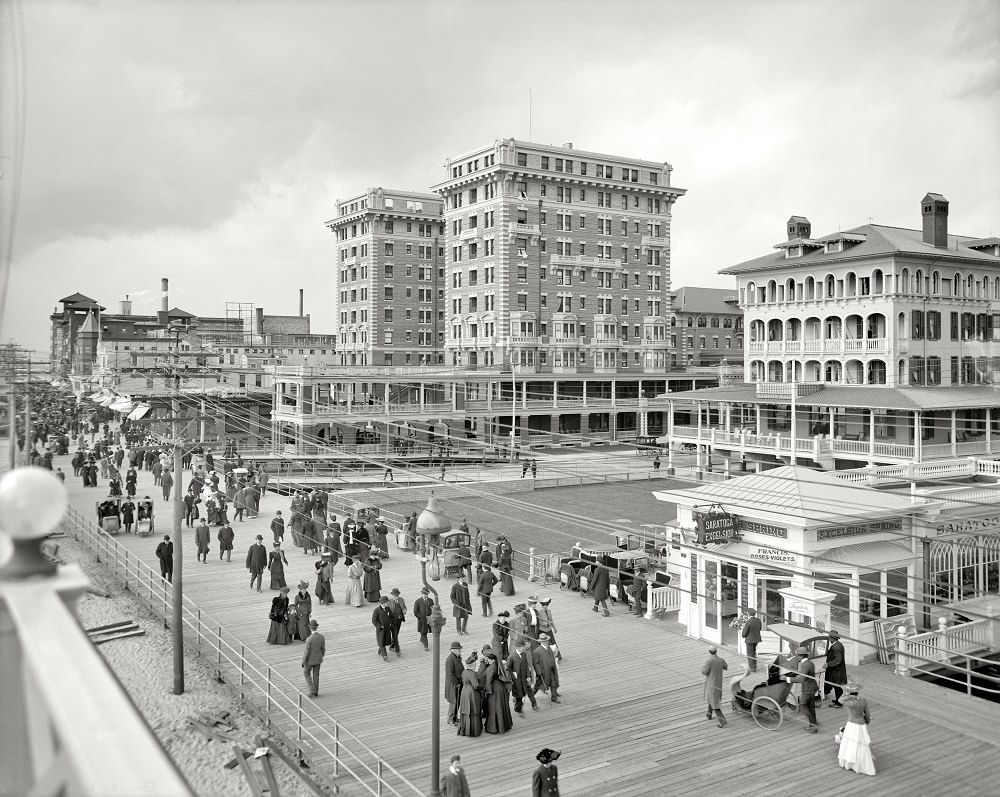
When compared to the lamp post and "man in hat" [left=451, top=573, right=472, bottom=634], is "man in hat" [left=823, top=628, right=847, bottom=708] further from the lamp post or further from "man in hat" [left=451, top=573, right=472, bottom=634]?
"man in hat" [left=451, top=573, right=472, bottom=634]

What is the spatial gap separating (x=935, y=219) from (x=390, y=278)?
49265 mm

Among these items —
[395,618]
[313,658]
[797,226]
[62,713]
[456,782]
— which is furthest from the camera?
[797,226]

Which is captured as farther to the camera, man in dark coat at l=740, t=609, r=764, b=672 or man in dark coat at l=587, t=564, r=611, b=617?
man in dark coat at l=587, t=564, r=611, b=617

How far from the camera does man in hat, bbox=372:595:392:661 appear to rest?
1719 cm

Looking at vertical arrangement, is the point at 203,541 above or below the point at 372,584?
above

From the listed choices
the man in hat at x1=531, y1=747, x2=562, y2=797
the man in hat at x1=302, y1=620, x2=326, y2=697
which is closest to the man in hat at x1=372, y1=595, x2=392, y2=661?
the man in hat at x1=302, y1=620, x2=326, y2=697

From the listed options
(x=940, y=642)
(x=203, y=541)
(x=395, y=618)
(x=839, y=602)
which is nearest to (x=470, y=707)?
(x=395, y=618)

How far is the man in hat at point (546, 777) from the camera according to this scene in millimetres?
11234

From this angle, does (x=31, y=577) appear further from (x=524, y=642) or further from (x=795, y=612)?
(x=795, y=612)

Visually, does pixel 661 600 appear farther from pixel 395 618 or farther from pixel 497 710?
pixel 497 710

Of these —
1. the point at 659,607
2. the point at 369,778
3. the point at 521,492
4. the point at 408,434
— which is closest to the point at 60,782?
the point at 369,778

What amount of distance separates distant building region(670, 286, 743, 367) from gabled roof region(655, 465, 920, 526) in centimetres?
7976

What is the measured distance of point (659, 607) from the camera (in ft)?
69.4

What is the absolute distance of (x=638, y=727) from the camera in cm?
1449
